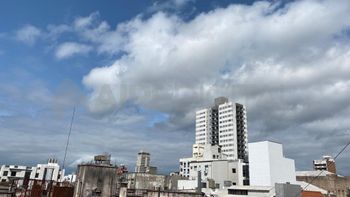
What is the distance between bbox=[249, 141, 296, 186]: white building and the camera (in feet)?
272

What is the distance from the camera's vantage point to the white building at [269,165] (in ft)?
272

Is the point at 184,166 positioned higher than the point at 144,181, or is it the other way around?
the point at 184,166

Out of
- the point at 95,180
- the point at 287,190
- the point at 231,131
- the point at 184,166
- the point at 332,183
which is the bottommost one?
the point at 95,180

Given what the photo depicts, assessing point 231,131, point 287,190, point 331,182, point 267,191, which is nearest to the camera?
point 287,190

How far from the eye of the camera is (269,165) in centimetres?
8238

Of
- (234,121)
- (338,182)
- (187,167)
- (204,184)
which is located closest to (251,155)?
(204,184)

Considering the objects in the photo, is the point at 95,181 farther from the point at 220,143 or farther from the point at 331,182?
the point at 220,143

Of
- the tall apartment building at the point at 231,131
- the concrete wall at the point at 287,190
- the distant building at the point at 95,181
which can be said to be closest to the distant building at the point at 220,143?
the tall apartment building at the point at 231,131

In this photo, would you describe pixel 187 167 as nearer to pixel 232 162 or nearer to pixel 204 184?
pixel 232 162

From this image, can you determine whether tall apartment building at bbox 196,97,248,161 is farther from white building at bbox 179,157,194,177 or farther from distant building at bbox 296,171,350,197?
distant building at bbox 296,171,350,197

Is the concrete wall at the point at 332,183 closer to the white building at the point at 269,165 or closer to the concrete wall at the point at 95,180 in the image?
the white building at the point at 269,165

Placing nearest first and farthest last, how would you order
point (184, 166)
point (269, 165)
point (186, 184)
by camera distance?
point (269, 165), point (186, 184), point (184, 166)

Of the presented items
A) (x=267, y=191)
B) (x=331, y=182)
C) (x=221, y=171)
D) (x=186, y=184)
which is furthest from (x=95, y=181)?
(x=331, y=182)

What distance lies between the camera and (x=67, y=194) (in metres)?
42.0
